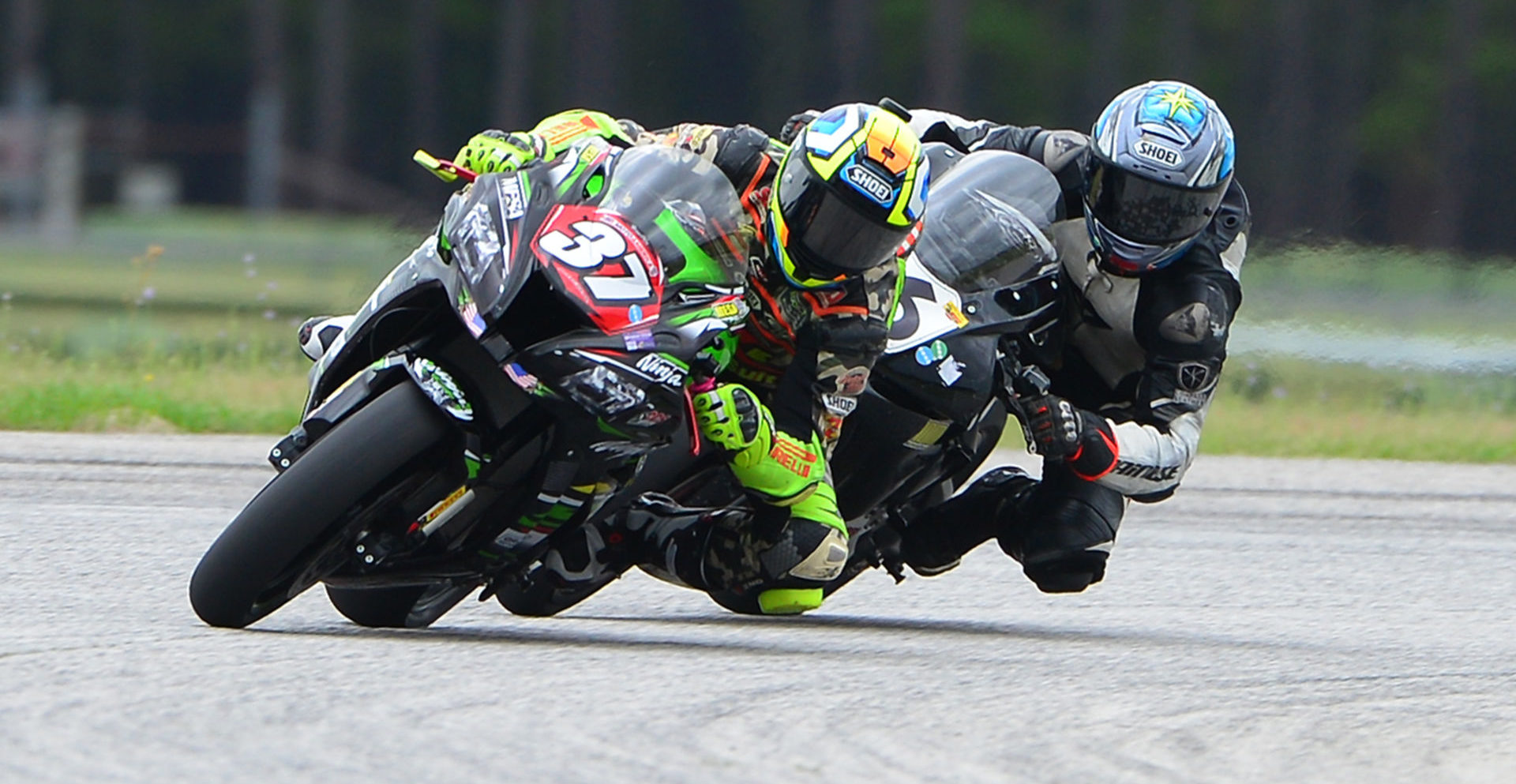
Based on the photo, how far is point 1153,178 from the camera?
5207mm

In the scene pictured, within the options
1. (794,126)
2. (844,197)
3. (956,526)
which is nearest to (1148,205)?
(794,126)

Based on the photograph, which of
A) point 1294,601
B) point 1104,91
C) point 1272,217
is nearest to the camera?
point 1294,601

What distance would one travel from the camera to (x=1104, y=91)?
1290cm

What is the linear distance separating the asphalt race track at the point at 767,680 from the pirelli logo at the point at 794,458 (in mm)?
380

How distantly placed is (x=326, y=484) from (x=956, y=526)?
2.12 metres

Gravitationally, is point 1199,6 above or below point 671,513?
above

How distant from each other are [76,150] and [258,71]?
139 cm

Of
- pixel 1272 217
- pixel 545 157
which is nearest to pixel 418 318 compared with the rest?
pixel 545 157

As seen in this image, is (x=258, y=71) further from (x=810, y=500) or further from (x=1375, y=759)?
(x=1375, y=759)

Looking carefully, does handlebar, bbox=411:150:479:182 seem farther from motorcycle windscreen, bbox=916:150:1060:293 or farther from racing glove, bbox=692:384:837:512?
motorcycle windscreen, bbox=916:150:1060:293

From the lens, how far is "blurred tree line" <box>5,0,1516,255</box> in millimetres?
12641

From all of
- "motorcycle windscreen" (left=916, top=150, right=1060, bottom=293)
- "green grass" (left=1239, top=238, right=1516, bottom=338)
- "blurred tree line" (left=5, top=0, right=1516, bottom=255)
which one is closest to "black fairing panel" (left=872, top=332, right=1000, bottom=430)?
"motorcycle windscreen" (left=916, top=150, right=1060, bottom=293)

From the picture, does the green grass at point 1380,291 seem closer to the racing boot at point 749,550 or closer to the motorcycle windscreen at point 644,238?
the racing boot at point 749,550

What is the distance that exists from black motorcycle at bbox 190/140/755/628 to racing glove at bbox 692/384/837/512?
101mm
